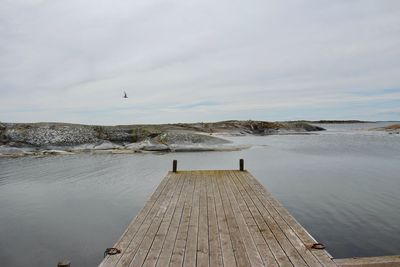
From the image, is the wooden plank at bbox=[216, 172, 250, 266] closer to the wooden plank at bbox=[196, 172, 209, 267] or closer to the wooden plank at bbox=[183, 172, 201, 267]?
the wooden plank at bbox=[196, 172, 209, 267]

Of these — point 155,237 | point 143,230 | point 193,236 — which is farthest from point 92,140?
point 193,236

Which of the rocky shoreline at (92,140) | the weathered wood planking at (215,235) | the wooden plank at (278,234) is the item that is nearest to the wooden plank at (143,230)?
the weathered wood planking at (215,235)

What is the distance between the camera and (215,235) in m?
6.80

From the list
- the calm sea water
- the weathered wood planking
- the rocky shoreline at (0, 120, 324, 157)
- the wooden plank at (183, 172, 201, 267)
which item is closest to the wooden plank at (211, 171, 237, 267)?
the weathered wood planking

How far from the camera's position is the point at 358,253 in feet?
29.0

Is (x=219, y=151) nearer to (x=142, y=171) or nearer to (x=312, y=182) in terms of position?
(x=142, y=171)

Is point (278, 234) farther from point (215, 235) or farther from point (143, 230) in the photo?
point (143, 230)

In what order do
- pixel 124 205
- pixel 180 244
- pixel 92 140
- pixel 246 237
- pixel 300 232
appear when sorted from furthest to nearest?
1. pixel 92 140
2. pixel 124 205
3. pixel 300 232
4. pixel 246 237
5. pixel 180 244

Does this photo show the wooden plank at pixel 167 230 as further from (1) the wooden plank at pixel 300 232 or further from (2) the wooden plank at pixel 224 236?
(1) the wooden plank at pixel 300 232

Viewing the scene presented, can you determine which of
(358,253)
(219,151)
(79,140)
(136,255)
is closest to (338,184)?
(358,253)

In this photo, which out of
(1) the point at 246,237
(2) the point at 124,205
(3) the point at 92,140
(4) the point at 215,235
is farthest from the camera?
(3) the point at 92,140

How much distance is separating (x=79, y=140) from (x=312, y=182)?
122 feet

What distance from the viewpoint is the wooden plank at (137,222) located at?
222 inches

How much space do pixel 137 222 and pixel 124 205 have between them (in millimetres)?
7111
